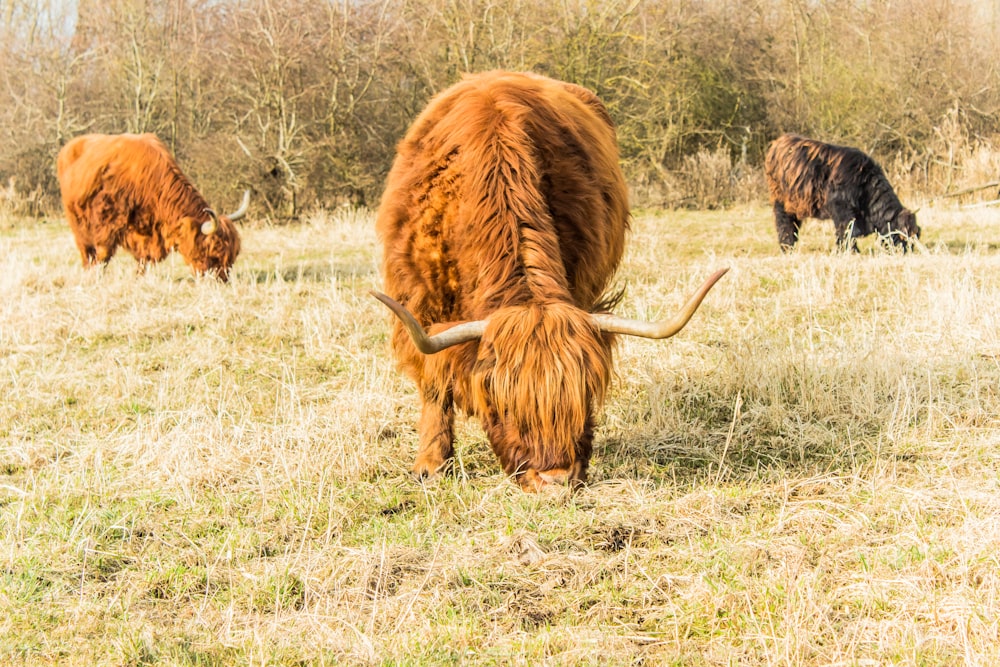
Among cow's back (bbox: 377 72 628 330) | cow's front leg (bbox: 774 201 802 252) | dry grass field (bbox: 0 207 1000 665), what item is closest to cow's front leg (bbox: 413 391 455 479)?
dry grass field (bbox: 0 207 1000 665)

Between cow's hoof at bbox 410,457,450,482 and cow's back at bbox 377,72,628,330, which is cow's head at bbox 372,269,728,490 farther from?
cow's hoof at bbox 410,457,450,482

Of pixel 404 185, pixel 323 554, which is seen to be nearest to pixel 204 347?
pixel 404 185

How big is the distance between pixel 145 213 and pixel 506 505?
24.1 ft

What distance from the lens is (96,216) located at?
31.7 ft

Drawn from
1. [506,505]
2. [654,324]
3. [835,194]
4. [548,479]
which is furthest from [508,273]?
[835,194]

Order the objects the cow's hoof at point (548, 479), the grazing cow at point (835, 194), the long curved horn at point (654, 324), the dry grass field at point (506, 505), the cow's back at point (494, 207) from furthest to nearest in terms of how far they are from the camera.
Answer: the grazing cow at point (835, 194), the cow's back at point (494, 207), the cow's hoof at point (548, 479), the long curved horn at point (654, 324), the dry grass field at point (506, 505)

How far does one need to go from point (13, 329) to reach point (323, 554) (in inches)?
184

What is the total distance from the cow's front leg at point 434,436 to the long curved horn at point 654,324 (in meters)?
1.04

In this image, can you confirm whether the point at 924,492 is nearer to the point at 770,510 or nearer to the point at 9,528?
the point at 770,510

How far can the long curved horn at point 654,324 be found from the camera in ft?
9.91

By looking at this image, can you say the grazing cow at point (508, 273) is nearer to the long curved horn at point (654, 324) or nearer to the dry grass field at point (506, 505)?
the long curved horn at point (654, 324)

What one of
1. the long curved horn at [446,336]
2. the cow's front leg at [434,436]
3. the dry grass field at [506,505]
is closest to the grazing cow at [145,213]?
the dry grass field at [506,505]

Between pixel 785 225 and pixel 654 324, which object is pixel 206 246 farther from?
pixel 654 324

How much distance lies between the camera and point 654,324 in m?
3.33
